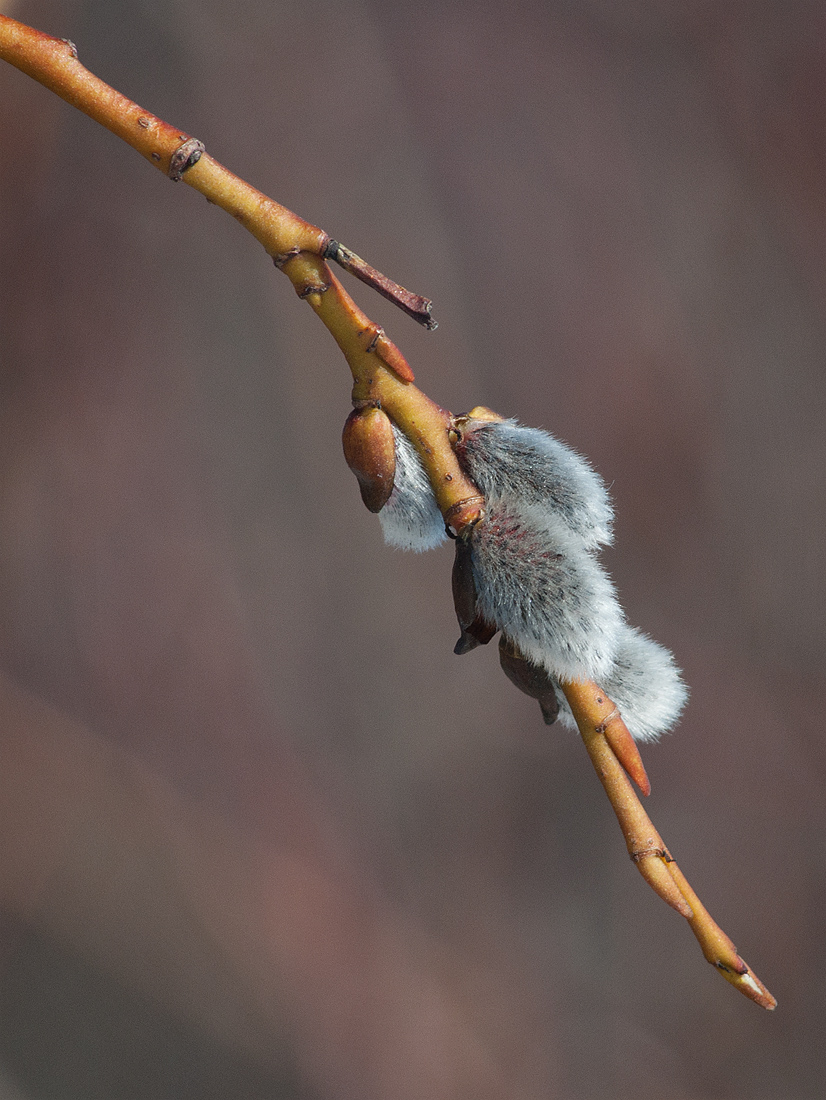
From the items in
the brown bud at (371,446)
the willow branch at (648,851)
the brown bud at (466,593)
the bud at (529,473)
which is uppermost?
the bud at (529,473)

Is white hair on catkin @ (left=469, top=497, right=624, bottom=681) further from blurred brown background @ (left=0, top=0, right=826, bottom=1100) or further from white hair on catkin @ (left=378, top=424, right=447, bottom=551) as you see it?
blurred brown background @ (left=0, top=0, right=826, bottom=1100)

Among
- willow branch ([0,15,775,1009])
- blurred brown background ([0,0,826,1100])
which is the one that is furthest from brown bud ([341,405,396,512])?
blurred brown background ([0,0,826,1100])

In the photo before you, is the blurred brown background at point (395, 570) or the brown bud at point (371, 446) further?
the blurred brown background at point (395, 570)

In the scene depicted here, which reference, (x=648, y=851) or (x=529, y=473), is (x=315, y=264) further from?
(x=648, y=851)

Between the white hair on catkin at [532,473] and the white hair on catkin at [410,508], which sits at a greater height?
the white hair on catkin at [532,473]

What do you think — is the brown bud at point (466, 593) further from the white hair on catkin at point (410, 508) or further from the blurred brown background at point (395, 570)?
the blurred brown background at point (395, 570)

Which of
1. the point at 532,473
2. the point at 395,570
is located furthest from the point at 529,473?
A: the point at 395,570

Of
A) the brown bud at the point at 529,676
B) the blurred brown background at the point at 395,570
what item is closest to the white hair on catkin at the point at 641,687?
the brown bud at the point at 529,676
